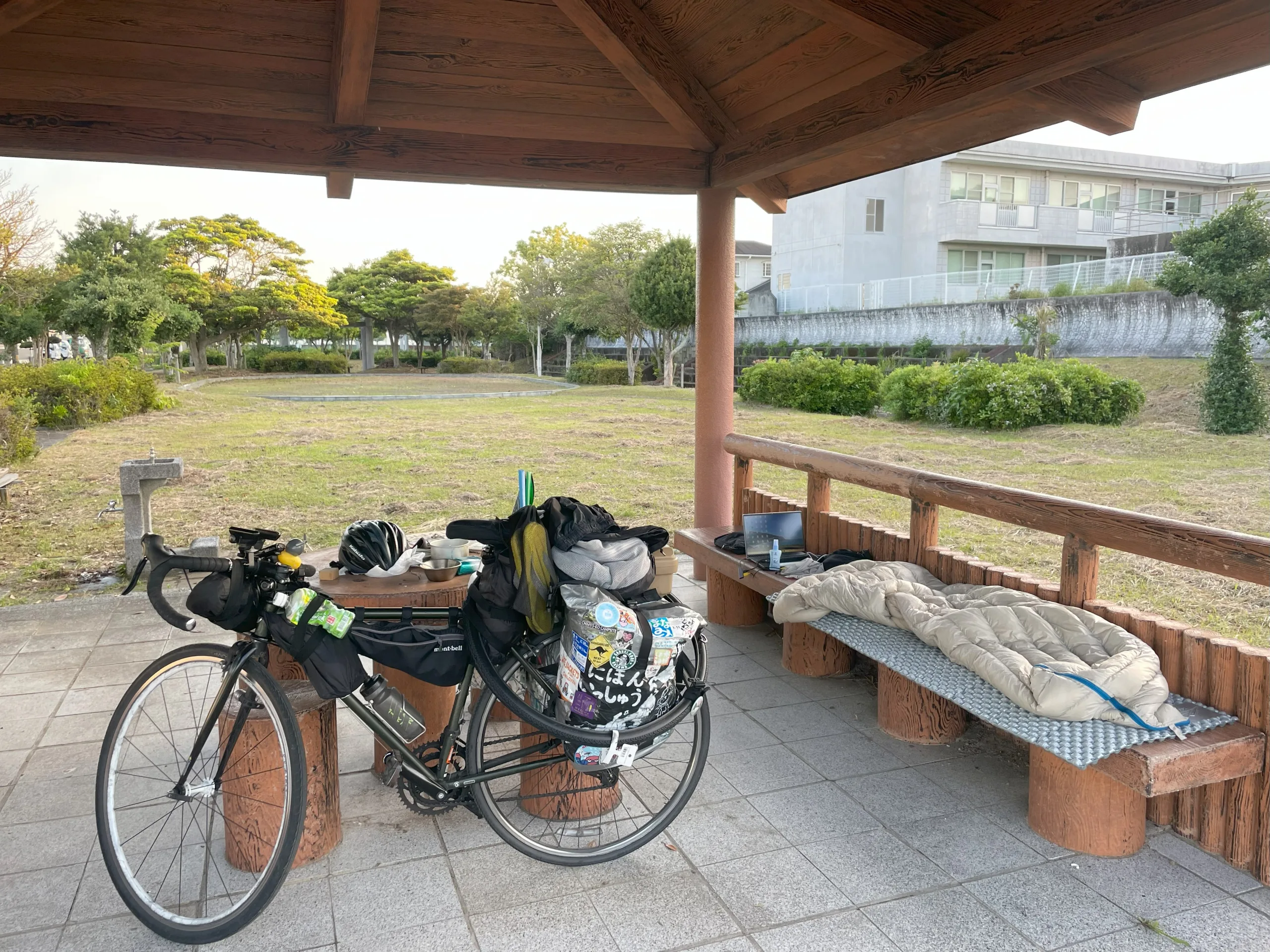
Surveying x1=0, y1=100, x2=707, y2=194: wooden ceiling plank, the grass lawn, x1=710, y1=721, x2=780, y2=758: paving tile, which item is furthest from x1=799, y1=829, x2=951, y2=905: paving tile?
x1=0, y1=100, x2=707, y2=194: wooden ceiling plank

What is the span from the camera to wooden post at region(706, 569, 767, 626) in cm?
509

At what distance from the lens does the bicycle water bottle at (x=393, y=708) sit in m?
2.56

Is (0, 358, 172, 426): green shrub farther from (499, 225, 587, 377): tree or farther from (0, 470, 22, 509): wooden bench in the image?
(499, 225, 587, 377): tree

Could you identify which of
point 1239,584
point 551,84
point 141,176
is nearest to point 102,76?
point 551,84

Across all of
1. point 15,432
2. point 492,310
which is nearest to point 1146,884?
point 15,432

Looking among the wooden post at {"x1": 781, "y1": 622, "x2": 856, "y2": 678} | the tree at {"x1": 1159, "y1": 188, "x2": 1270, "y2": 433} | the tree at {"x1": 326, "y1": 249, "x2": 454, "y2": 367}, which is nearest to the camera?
the wooden post at {"x1": 781, "y1": 622, "x2": 856, "y2": 678}

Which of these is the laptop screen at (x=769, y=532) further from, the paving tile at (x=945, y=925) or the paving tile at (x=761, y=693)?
the paving tile at (x=945, y=925)

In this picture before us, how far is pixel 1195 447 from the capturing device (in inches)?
429

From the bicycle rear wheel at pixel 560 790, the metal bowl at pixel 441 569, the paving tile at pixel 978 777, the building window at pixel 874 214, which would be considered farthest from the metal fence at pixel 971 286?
the metal bowl at pixel 441 569

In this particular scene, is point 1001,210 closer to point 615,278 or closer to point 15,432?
point 615,278

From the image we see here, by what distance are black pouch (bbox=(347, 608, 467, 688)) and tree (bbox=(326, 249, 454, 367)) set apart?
121ft

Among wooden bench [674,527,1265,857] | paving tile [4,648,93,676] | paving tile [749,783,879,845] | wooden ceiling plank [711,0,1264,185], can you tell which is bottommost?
paving tile [749,783,879,845]

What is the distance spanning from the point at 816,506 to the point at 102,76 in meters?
4.06

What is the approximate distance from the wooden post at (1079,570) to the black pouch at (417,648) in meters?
2.09
